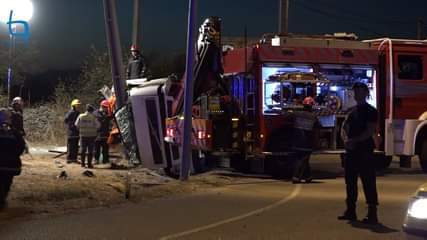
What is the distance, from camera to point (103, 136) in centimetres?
1927

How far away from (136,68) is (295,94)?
18.8 ft

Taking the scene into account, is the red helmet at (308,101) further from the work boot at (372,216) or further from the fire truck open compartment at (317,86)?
the work boot at (372,216)

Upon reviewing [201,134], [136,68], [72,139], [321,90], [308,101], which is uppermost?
[136,68]

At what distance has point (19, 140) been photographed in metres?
10.6

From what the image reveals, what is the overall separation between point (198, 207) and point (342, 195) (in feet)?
9.91

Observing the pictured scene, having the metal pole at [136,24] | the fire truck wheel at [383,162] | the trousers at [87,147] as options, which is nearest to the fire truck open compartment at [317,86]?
the fire truck wheel at [383,162]

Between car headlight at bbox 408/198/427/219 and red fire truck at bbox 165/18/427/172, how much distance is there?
962 cm

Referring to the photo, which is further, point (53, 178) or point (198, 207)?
point (53, 178)

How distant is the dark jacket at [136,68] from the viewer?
794 inches

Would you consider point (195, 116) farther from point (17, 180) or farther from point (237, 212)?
point (237, 212)

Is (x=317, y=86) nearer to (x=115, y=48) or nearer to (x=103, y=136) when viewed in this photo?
(x=115, y=48)

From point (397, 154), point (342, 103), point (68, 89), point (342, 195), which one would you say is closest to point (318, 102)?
point (342, 103)

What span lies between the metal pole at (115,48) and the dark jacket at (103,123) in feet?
5.43

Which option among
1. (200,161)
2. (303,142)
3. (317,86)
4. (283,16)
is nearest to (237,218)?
(303,142)
